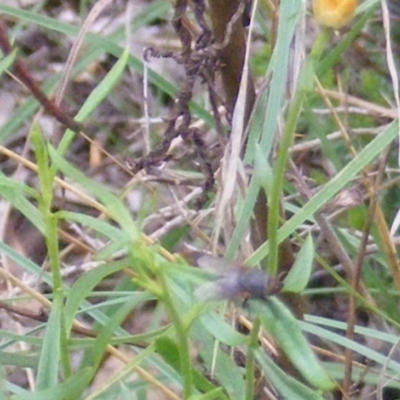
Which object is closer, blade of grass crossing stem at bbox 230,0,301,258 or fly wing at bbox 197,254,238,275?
fly wing at bbox 197,254,238,275

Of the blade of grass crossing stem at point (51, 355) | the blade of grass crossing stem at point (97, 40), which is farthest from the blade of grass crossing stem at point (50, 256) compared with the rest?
the blade of grass crossing stem at point (97, 40)

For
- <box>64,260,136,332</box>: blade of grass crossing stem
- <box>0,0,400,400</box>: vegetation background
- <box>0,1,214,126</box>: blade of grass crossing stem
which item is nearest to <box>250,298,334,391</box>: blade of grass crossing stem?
<box>0,0,400,400</box>: vegetation background

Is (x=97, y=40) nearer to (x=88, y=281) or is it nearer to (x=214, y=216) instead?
(x=214, y=216)

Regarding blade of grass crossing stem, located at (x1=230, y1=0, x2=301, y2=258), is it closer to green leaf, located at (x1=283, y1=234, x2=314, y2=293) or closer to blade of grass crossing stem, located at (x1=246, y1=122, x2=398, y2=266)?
blade of grass crossing stem, located at (x1=246, y1=122, x2=398, y2=266)

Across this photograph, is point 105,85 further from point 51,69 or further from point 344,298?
point 51,69

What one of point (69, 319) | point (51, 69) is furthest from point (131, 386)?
point (51, 69)

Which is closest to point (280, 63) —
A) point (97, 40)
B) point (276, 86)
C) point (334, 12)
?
point (276, 86)

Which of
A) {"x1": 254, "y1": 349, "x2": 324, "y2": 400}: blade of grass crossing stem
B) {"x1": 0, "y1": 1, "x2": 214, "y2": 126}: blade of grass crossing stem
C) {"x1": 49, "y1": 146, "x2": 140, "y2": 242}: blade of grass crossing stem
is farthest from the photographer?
{"x1": 0, "y1": 1, "x2": 214, "y2": 126}: blade of grass crossing stem
